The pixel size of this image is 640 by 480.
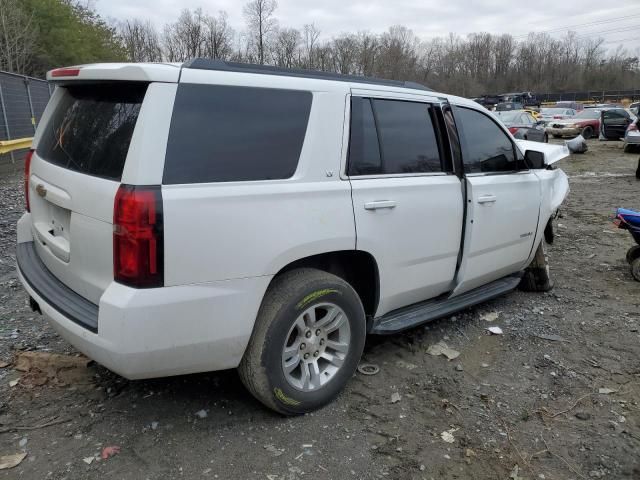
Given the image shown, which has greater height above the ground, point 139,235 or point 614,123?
point 614,123

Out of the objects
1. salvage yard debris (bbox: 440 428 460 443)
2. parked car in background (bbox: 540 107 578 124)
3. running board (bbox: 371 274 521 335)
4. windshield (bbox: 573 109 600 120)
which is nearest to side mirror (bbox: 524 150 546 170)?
running board (bbox: 371 274 521 335)

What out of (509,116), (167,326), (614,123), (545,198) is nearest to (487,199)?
(545,198)

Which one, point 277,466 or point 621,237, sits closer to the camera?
point 277,466

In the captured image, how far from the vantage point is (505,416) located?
10.1 ft

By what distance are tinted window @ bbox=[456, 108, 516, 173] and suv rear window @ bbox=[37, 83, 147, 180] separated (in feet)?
7.95

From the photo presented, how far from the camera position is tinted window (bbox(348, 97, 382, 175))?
3.04m

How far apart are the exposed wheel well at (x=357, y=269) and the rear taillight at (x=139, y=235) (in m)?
0.95

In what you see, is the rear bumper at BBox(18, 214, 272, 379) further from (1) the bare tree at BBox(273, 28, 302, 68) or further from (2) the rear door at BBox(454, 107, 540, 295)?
(1) the bare tree at BBox(273, 28, 302, 68)

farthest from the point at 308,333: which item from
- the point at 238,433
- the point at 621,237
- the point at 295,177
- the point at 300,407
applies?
the point at 621,237

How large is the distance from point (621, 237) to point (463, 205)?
5058 mm

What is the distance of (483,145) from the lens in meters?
4.09

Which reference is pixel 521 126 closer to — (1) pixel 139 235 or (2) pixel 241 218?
(2) pixel 241 218

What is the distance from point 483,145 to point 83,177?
9.72 ft

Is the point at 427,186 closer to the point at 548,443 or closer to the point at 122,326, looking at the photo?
the point at 548,443
